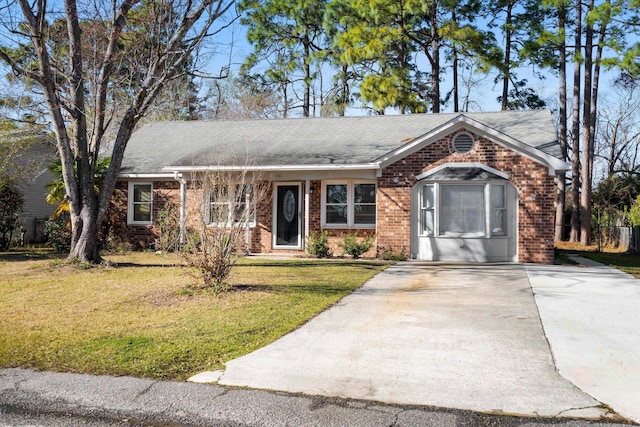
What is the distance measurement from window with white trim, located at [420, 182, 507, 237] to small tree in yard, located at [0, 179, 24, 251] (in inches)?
492

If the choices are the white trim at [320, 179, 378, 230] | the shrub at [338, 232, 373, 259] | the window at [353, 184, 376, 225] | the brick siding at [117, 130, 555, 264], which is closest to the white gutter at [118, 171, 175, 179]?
the brick siding at [117, 130, 555, 264]

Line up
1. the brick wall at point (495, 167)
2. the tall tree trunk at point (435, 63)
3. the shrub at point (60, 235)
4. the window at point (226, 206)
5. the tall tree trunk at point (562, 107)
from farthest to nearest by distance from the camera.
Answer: the tall tree trunk at point (435, 63) → the tall tree trunk at point (562, 107) → the shrub at point (60, 235) → the brick wall at point (495, 167) → the window at point (226, 206)

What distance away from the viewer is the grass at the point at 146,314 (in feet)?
17.4

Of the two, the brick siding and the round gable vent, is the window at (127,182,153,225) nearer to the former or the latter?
the brick siding

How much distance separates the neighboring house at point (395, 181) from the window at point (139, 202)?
3 cm

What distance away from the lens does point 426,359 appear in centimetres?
533

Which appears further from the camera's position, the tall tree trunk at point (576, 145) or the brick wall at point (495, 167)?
the tall tree trunk at point (576, 145)

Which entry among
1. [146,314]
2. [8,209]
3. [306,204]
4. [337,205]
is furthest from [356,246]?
[8,209]

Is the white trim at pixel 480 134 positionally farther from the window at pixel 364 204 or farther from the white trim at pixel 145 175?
the white trim at pixel 145 175

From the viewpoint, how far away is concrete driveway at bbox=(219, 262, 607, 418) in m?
4.38

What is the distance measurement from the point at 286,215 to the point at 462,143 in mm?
5495

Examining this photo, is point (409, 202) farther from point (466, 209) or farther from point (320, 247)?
point (320, 247)

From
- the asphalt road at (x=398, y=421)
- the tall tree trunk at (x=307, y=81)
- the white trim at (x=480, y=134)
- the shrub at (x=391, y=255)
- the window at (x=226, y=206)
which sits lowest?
the asphalt road at (x=398, y=421)

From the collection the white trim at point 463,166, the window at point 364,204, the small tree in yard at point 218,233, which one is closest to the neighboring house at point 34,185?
the window at point 364,204
